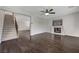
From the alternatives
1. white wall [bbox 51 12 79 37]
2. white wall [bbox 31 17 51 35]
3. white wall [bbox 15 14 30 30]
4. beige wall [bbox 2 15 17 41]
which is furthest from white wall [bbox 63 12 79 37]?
beige wall [bbox 2 15 17 41]

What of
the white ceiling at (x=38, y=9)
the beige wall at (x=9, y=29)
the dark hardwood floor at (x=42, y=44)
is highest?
the white ceiling at (x=38, y=9)

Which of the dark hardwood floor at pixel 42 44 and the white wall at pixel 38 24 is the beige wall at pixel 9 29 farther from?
the white wall at pixel 38 24

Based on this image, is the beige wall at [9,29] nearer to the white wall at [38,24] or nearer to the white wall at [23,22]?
the white wall at [23,22]

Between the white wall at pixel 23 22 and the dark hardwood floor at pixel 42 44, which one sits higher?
the white wall at pixel 23 22

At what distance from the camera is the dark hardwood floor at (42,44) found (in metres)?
1.31

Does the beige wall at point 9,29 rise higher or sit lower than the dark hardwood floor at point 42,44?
higher

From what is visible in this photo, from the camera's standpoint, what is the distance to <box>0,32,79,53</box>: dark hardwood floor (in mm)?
1311

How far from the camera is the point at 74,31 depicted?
→ 1.34m

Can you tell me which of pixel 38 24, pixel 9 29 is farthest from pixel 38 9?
pixel 9 29

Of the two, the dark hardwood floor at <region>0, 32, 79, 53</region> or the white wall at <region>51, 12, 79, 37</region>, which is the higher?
the white wall at <region>51, 12, 79, 37</region>

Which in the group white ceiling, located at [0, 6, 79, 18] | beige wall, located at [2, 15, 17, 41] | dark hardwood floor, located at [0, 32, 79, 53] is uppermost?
white ceiling, located at [0, 6, 79, 18]

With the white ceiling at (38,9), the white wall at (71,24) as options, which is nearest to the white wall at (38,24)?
the white ceiling at (38,9)

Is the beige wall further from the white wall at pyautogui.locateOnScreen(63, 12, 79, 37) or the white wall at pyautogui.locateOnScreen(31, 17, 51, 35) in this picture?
the white wall at pyautogui.locateOnScreen(63, 12, 79, 37)
